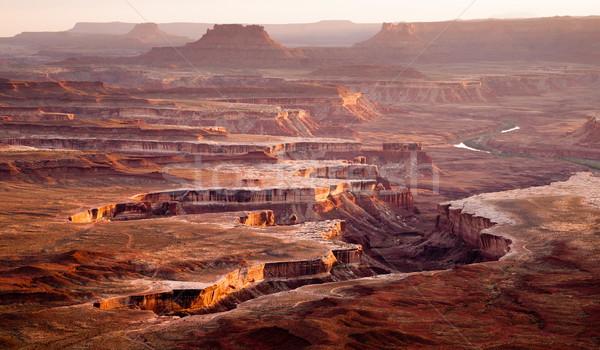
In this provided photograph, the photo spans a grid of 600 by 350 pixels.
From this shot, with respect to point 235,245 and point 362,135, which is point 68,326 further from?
point 362,135

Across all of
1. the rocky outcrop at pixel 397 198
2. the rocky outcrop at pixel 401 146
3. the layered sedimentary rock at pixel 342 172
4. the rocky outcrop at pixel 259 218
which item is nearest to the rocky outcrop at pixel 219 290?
the rocky outcrop at pixel 259 218

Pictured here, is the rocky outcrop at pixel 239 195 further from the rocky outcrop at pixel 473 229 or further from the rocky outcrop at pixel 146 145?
the rocky outcrop at pixel 146 145

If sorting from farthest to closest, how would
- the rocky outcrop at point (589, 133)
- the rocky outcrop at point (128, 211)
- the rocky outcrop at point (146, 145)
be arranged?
the rocky outcrop at point (589, 133) < the rocky outcrop at point (146, 145) < the rocky outcrop at point (128, 211)

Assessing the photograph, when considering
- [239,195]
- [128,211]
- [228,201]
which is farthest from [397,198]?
[128,211]

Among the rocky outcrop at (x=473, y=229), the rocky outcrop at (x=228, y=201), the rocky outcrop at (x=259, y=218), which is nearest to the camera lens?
the rocky outcrop at (x=473, y=229)

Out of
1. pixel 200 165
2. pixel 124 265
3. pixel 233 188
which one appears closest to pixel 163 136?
pixel 200 165

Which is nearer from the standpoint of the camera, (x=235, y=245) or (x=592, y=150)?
(x=235, y=245)

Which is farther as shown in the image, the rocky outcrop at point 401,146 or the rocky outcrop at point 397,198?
the rocky outcrop at point 401,146

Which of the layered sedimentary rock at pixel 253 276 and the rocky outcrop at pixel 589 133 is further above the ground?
the layered sedimentary rock at pixel 253 276

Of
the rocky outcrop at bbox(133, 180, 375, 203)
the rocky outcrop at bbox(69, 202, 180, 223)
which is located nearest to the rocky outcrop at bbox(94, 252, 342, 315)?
the rocky outcrop at bbox(69, 202, 180, 223)
